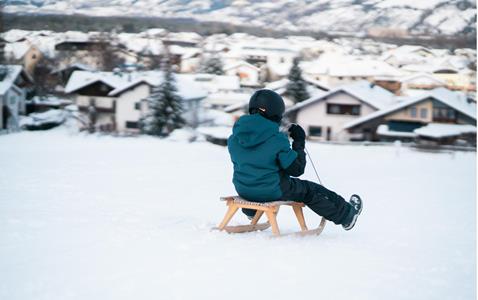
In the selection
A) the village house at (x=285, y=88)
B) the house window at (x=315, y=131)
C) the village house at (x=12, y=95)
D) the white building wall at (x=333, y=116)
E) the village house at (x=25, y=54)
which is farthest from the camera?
the village house at (x=285, y=88)

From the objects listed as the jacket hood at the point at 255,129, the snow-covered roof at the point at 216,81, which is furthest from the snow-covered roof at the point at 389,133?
the jacket hood at the point at 255,129

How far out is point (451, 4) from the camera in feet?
140

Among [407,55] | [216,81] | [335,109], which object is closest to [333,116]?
[335,109]

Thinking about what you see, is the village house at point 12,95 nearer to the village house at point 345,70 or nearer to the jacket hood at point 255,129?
the village house at point 345,70

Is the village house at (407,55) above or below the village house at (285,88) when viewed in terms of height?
above

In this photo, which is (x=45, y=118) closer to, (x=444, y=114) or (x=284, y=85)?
(x=284, y=85)

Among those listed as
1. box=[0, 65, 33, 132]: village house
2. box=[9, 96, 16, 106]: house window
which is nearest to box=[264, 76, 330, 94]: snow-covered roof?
box=[0, 65, 33, 132]: village house

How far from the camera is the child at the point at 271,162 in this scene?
3148 millimetres

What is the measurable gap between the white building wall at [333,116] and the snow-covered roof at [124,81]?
674 cm

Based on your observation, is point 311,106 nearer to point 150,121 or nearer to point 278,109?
point 150,121

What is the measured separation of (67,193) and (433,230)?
352 centimetres

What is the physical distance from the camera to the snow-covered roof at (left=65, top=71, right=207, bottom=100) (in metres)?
31.1

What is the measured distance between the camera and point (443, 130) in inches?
1110

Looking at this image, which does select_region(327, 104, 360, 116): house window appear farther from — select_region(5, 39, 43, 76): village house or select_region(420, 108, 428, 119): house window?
select_region(5, 39, 43, 76): village house
